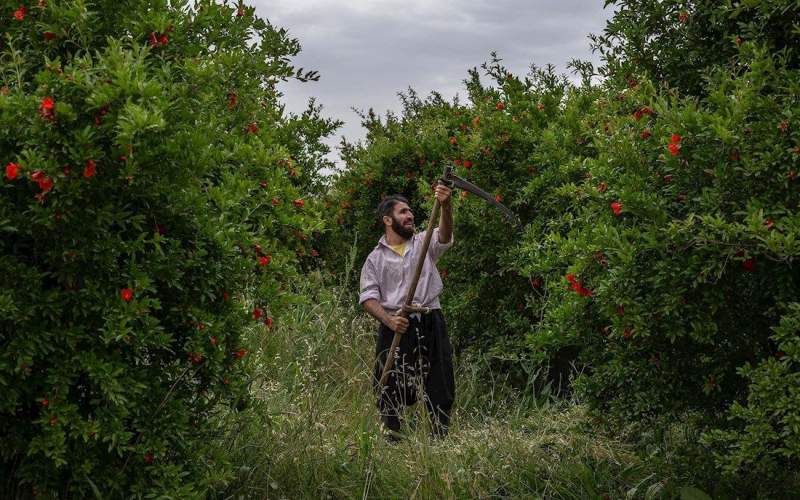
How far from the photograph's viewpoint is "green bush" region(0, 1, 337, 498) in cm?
342

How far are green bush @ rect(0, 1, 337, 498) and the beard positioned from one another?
90.5 inches

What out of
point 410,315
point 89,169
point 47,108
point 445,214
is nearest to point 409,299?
point 410,315

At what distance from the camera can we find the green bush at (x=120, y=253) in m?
3.42

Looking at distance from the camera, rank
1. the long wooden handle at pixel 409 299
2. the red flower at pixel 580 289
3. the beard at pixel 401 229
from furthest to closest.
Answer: the beard at pixel 401 229, the long wooden handle at pixel 409 299, the red flower at pixel 580 289

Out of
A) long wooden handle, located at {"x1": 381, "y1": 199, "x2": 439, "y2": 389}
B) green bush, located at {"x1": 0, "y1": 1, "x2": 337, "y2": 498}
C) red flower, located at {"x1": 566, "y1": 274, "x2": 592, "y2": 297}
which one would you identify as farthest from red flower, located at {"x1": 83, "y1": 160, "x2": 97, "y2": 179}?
long wooden handle, located at {"x1": 381, "y1": 199, "x2": 439, "y2": 389}

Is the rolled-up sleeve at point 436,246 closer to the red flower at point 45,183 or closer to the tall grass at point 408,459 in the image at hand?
the tall grass at point 408,459

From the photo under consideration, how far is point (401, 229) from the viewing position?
6.59 m

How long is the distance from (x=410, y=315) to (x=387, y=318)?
16 centimetres

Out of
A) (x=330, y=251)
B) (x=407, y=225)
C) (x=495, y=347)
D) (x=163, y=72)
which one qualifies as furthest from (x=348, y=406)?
(x=330, y=251)

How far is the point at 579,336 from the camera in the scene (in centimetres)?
485

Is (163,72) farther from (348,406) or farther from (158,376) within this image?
(348,406)

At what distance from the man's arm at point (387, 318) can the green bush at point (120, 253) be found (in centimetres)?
194

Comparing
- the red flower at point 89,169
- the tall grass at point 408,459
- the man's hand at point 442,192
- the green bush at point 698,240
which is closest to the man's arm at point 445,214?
the man's hand at point 442,192

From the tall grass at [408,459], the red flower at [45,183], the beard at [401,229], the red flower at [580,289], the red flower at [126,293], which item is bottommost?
the tall grass at [408,459]
